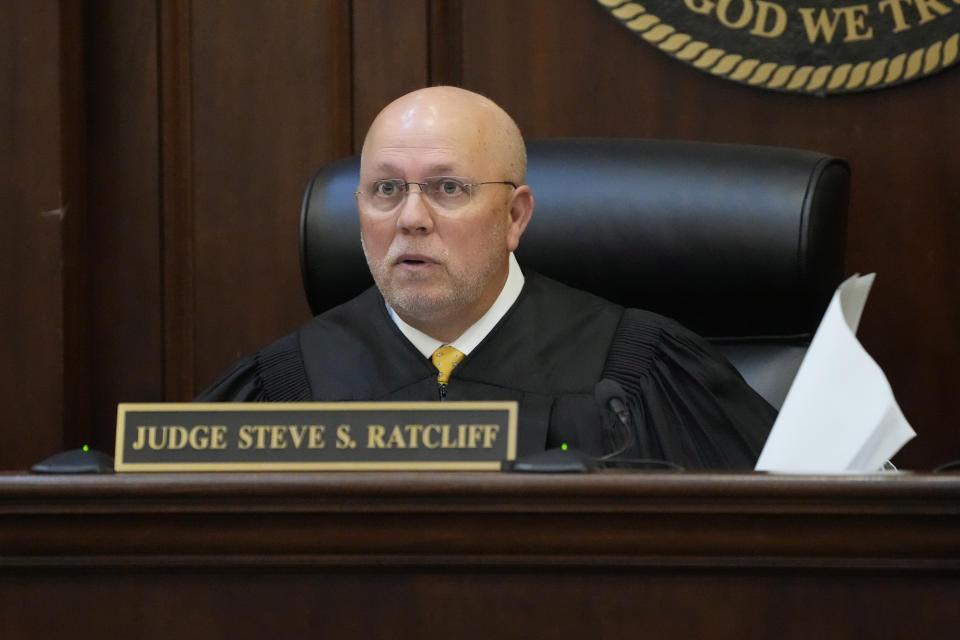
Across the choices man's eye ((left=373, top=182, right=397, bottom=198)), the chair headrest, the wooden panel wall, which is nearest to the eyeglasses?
man's eye ((left=373, top=182, right=397, bottom=198))

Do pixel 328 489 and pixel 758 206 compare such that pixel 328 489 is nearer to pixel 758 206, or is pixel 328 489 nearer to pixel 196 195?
pixel 758 206

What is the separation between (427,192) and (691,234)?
1.19 ft

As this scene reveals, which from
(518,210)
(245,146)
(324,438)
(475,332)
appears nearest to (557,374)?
(475,332)

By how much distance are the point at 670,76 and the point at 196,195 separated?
927 mm

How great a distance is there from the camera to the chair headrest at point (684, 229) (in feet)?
6.12

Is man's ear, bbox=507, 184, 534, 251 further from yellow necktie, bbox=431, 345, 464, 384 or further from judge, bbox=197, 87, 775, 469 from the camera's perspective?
yellow necktie, bbox=431, 345, 464, 384

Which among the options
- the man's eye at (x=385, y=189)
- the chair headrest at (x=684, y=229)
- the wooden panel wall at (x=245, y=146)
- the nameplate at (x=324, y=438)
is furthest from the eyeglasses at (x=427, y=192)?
the nameplate at (x=324, y=438)

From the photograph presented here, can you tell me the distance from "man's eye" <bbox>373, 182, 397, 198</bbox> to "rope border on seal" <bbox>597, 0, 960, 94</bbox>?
2.76 feet

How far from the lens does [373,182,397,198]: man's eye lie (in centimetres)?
191

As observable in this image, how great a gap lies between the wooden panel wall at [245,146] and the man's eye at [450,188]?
0.73 m

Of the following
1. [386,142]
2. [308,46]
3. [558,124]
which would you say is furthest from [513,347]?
[308,46]

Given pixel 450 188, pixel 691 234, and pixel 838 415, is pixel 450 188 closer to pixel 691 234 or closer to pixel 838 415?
pixel 691 234

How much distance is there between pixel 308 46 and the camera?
2.65 m

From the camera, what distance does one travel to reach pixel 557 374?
190 cm
